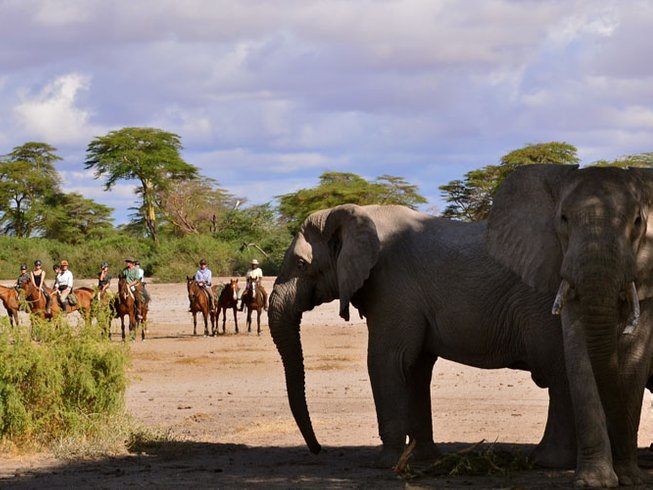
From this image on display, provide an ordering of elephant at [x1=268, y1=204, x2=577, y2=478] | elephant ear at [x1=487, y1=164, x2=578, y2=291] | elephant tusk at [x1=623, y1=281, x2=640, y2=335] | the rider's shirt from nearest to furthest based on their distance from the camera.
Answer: elephant tusk at [x1=623, y1=281, x2=640, y2=335], elephant ear at [x1=487, y1=164, x2=578, y2=291], elephant at [x1=268, y1=204, x2=577, y2=478], the rider's shirt

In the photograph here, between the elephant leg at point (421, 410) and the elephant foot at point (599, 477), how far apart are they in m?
2.17

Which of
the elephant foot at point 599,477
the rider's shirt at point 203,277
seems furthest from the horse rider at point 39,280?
the elephant foot at point 599,477

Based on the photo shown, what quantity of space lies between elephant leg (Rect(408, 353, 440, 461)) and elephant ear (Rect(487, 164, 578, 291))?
66.3 inches

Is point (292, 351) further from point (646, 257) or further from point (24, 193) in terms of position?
point (24, 193)

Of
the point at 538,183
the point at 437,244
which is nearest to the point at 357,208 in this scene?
the point at 437,244

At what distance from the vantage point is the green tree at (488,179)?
2254 inches

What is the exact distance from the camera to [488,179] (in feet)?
200

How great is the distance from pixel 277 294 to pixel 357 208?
0.96 m

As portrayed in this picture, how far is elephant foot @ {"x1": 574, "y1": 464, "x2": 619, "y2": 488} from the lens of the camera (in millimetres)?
7992

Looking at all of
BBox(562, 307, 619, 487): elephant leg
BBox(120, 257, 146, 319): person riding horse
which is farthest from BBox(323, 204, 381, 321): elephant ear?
BBox(120, 257, 146, 319): person riding horse

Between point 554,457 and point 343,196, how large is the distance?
2090 inches

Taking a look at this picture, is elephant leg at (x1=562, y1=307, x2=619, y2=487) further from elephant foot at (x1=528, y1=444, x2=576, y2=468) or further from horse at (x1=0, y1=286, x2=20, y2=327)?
horse at (x1=0, y1=286, x2=20, y2=327)

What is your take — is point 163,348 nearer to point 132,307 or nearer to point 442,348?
point 132,307

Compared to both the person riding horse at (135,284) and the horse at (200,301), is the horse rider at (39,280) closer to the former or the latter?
the person riding horse at (135,284)
